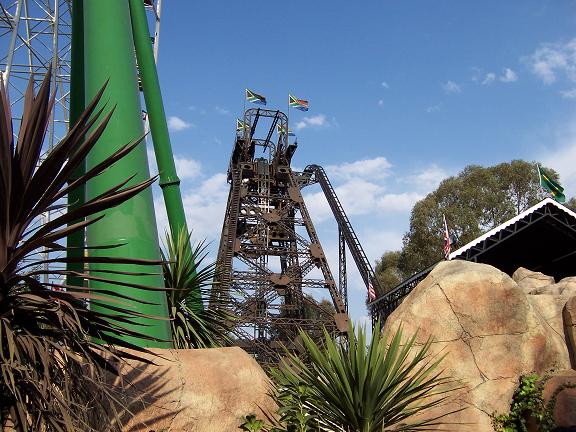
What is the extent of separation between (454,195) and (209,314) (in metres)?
36.0

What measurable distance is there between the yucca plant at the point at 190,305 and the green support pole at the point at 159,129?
0.35ft

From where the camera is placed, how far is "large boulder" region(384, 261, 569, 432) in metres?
9.20

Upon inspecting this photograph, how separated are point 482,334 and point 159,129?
5945 mm

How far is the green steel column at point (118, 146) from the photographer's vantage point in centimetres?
546

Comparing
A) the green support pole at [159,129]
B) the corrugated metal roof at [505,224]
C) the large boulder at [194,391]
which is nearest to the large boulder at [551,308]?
the green support pole at [159,129]

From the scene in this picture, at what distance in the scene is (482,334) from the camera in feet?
31.3

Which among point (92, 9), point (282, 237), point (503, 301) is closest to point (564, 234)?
point (503, 301)

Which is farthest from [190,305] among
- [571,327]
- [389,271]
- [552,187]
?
[389,271]

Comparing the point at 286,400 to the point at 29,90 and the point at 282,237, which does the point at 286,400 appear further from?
the point at 282,237

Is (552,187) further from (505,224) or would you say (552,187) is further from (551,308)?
(551,308)

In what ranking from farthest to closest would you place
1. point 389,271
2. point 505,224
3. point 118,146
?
point 389,271 < point 505,224 < point 118,146

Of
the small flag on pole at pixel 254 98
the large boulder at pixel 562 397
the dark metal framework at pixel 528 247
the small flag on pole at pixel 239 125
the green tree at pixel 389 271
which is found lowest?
the large boulder at pixel 562 397

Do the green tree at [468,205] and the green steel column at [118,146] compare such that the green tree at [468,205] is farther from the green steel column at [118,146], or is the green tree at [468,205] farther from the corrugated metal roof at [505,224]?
the green steel column at [118,146]

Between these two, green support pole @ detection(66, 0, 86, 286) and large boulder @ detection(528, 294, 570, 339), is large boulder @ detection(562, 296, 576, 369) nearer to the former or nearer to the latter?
large boulder @ detection(528, 294, 570, 339)
